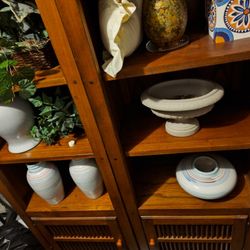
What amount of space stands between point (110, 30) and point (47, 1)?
16 centimetres

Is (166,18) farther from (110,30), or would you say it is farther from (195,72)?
(195,72)

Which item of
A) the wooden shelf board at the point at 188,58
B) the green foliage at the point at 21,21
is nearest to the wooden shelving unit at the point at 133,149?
the wooden shelf board at the point at 188,58

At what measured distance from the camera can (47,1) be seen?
0.56 m

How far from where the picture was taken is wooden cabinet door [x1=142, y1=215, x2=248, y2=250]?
98cm

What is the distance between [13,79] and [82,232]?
2.72ft

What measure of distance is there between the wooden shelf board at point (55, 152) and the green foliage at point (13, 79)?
0.26m

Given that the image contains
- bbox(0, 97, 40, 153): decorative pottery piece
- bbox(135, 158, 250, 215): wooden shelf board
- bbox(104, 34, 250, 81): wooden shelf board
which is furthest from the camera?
bbox(135, 158, 250, 215): wooden shelf board

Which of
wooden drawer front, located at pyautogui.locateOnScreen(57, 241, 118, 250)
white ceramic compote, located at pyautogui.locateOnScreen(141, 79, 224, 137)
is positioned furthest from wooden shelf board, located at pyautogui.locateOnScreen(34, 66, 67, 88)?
wooden drawer front, located at pyautogui.locateOnScreen(57, 241, 118, 250)

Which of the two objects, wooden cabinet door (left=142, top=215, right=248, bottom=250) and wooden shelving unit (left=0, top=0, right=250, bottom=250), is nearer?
wooden shelving unit (left=0, top=0, right=250, bottom=250)

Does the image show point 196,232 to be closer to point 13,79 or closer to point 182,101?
point 182,101

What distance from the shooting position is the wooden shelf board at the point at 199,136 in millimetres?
800

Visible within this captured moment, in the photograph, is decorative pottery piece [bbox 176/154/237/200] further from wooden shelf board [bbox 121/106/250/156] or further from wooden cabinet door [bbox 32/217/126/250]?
wooden cabinet door [bbox 32/217/126/250]

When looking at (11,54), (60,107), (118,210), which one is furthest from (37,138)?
(118,210)

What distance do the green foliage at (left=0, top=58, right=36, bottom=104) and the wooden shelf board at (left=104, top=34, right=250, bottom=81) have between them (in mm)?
241
